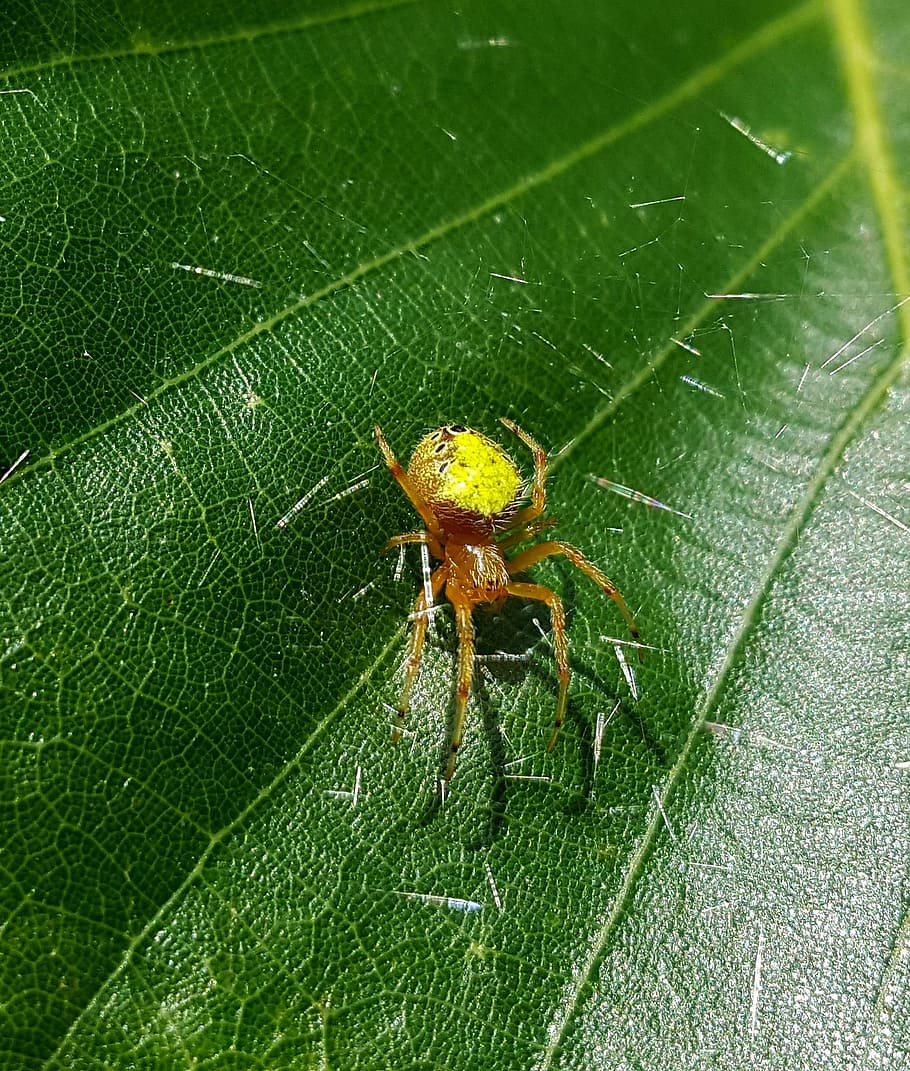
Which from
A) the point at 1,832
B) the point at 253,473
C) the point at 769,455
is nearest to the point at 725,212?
the point at 769,455

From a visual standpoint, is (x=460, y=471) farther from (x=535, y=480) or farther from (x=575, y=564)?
(x=575, y=564)

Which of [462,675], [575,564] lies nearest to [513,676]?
[462,675]

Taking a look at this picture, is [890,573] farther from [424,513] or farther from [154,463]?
[154,463]

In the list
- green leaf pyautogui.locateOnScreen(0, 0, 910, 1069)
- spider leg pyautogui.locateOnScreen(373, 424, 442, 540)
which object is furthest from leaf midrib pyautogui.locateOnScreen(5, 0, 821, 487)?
spider leg pyautogui.locateOnScreen(373, 424, 442, 540)

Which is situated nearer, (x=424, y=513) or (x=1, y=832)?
(x=1, y=832)

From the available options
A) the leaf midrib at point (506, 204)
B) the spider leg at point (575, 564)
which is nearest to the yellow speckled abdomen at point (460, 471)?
the spider leg at point (575, 564)

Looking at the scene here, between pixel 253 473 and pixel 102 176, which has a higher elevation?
pixel 102 176

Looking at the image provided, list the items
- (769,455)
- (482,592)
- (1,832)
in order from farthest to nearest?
(769,455) → (482,592) → (1,832)

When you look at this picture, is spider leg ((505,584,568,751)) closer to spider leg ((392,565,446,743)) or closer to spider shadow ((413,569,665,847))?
spider shadow ((413,569,665,847))

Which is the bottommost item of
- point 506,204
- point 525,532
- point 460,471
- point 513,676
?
point 513,676
